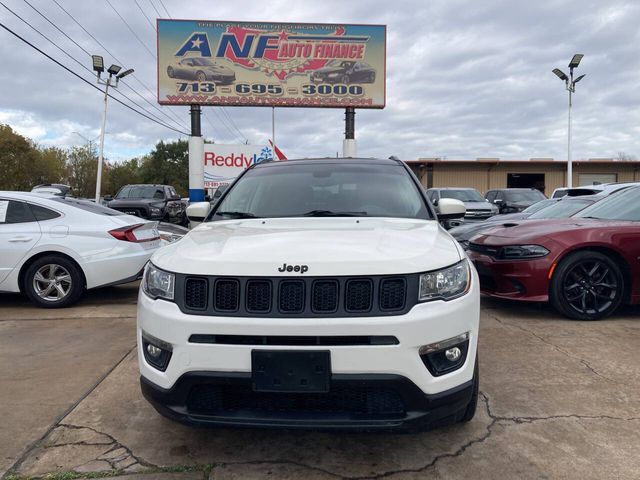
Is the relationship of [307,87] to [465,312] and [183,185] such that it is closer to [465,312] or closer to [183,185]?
[465,312]

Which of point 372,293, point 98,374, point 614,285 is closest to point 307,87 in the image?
point 614,285

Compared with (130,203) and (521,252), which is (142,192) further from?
(521,252)

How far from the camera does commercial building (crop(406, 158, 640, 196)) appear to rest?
32.7m

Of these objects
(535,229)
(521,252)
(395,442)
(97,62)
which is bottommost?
(395,442)

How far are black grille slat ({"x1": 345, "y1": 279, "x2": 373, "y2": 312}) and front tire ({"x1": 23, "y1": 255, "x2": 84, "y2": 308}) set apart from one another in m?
4.77

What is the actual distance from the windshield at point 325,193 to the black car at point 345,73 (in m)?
13.1

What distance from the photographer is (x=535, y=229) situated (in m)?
5.43

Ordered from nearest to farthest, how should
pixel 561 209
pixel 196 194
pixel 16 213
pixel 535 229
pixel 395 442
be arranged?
1. pixel 395 442
2. pixel 535 229
3. pixel 16 213
4. pixel 561 209
5. pixel 196 194

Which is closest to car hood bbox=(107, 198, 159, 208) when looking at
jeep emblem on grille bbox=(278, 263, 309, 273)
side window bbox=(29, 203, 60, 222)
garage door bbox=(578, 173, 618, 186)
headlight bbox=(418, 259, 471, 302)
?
side window bbox=(29, 203, 60, 222)

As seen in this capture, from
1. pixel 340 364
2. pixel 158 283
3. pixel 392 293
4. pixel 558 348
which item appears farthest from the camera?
pixel 558 348

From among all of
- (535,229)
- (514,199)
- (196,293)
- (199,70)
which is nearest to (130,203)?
(199,70)

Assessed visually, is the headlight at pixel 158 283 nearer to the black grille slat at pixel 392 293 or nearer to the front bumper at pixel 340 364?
the front bumper at pixel 340 364

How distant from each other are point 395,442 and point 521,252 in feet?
10.6

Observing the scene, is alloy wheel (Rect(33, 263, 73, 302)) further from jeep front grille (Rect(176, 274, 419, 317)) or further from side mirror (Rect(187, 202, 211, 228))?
jeep front grille (Rect(176, 274, 419, 317))
